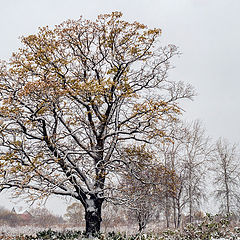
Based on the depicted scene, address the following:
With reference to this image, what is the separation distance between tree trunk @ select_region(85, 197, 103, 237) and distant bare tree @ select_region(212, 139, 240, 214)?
16.4m

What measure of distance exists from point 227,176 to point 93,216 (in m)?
19.3

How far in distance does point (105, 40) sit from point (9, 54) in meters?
4.52

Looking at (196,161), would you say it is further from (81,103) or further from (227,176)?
(81,103)

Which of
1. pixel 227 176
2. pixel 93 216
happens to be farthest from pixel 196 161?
pixel 93 216

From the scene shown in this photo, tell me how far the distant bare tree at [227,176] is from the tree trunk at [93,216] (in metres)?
16.4

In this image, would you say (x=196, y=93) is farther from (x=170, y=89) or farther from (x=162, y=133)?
(x=162, y=133)

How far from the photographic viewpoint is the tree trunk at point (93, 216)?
1041 cm

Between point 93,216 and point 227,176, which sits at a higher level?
point 227,176

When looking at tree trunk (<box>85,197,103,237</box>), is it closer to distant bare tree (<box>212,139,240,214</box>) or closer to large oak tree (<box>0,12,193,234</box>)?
large oak tree (<box>0,12,193,234</box>)

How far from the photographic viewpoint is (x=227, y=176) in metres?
25.4

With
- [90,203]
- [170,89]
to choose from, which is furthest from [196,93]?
[90,203]

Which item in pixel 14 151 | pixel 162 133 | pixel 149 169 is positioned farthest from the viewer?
pixel 149 169

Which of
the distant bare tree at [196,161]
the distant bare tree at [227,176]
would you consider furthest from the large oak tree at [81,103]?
the distant bare tree at [227,176]

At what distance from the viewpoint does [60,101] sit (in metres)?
9.77
